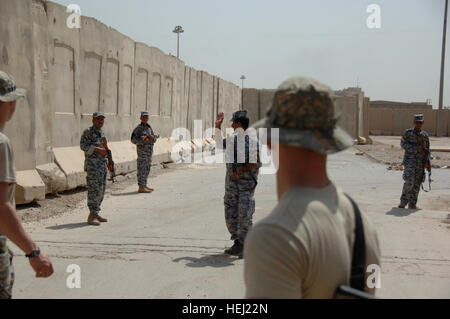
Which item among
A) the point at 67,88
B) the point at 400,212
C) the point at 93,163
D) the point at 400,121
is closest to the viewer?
the point at 93,163

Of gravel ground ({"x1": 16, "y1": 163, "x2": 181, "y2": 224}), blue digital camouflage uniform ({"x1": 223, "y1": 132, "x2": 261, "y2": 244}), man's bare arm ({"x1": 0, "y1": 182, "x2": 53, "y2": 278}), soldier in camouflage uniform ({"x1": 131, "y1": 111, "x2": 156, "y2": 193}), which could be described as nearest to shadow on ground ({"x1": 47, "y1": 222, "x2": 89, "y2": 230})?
gravel ground ({"x1": 16, "y1": 163, "x2": 181, "y2": 224})

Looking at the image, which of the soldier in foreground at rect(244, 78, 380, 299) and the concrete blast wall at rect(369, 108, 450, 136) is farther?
the concrete blast wall at rect(369, 108, 450, 136)

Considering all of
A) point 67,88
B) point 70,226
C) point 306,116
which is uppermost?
point 67,88

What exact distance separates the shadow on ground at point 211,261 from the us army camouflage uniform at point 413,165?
15.2 feet

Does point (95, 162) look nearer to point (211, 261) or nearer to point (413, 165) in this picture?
point (211, 261)

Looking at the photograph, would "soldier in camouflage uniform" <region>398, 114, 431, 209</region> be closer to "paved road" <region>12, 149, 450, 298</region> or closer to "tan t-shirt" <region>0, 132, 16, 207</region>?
"paved road" <region>12, 149, 450, 298</region>

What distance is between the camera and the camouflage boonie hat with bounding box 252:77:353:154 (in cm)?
152

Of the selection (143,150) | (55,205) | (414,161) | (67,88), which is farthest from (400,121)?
(55,205)

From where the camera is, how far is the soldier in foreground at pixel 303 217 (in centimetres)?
142

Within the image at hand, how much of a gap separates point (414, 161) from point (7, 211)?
8.24m

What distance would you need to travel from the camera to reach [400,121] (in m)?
45.4

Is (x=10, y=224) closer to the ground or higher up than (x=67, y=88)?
closer to the ground
